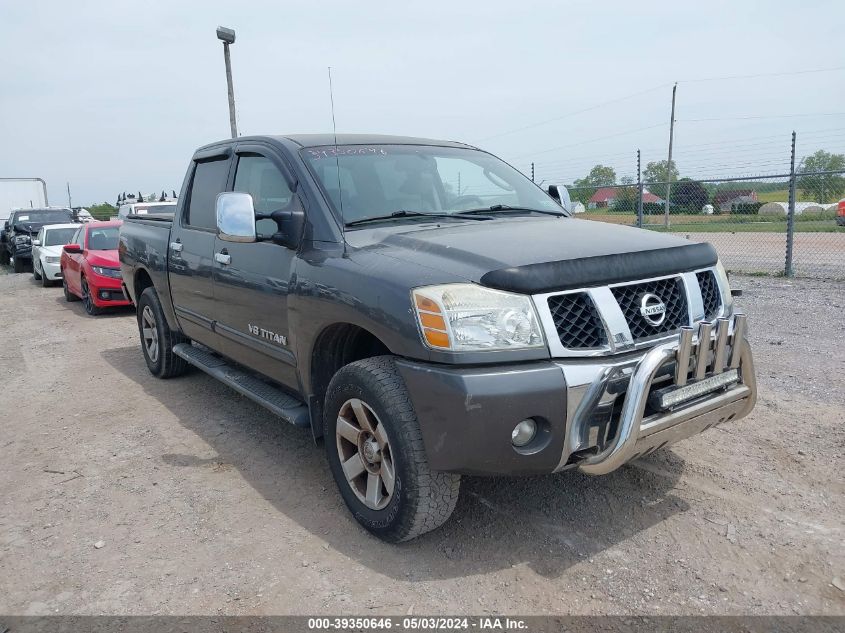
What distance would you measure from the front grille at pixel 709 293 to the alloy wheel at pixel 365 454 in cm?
162

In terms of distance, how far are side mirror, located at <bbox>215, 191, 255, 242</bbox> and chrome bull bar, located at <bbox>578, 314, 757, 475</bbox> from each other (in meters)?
2.03

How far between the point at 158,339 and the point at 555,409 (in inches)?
174

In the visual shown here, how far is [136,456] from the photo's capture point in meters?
4.30

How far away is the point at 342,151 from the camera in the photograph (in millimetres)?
3928

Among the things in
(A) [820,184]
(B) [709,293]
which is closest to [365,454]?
(B) [709,293]

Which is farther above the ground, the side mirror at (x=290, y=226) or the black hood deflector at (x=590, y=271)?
the side mirror at (x=290, y=226)

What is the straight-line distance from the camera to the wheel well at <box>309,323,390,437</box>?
336 cm

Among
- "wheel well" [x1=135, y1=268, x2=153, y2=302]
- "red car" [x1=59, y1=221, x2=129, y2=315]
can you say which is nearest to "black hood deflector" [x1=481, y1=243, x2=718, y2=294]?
"wheel well" [x1=135, y1=268, x2=153, y2=302]

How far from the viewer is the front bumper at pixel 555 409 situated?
8.40 ft

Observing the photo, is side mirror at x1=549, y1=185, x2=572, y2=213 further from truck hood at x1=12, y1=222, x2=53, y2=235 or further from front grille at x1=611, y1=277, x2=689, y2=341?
truck hood at x1=12, y1=222, x2=53, y2=235

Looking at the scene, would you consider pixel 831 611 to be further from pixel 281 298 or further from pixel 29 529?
pixel 29 529

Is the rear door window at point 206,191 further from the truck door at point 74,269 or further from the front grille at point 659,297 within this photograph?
the truck door at point 74,269

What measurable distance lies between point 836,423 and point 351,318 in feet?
10.4

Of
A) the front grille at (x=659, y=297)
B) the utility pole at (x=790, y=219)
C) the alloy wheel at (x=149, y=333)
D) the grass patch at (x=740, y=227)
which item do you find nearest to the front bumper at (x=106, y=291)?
the alloy wheel at (x=149, y=333)
